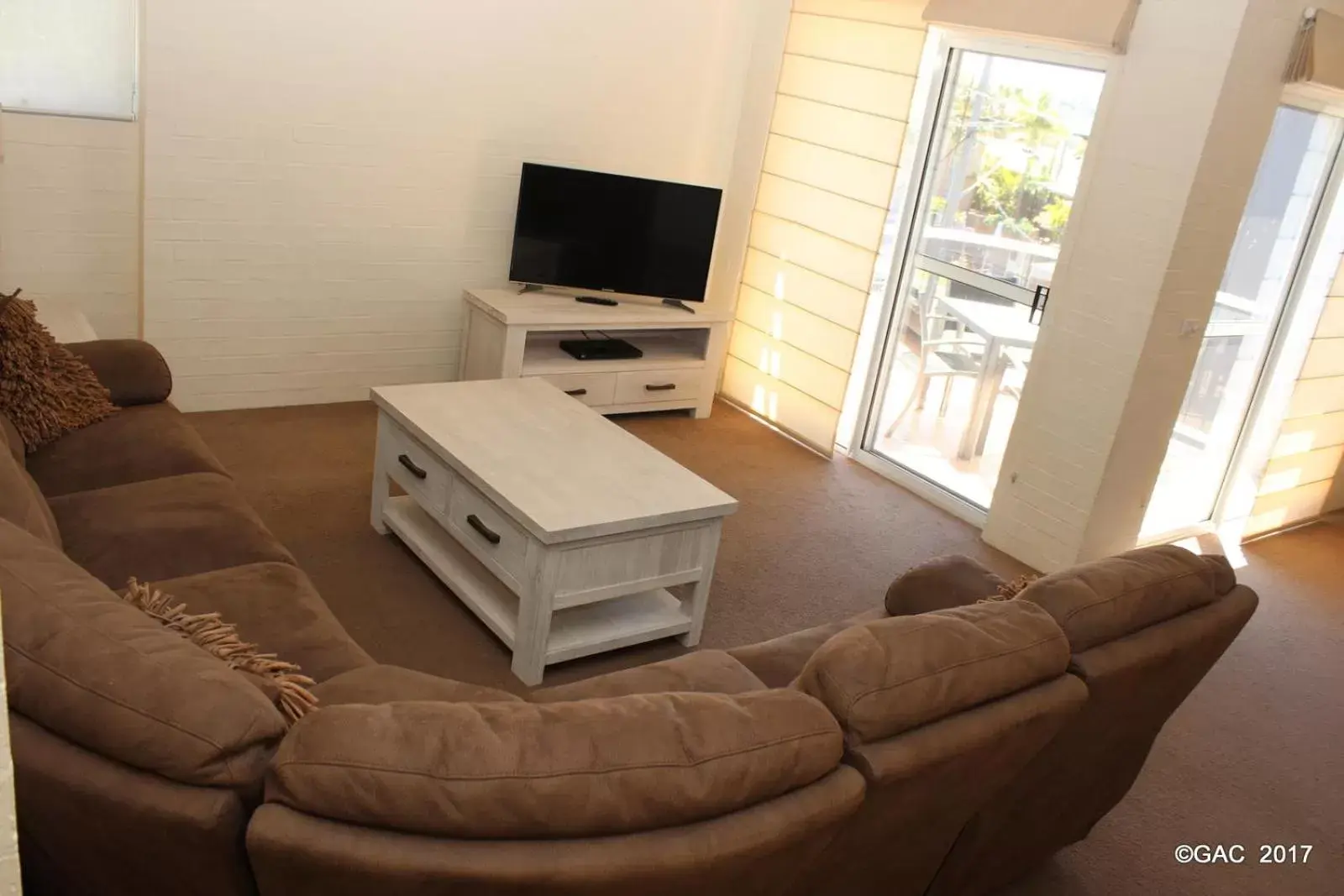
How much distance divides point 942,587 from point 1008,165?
2592mm

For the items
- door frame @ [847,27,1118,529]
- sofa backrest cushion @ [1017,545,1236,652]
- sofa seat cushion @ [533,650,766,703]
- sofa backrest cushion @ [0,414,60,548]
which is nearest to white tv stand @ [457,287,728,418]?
door frame @ [847,27,1118,529]

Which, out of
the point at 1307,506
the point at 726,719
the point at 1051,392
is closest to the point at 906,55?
the point at 1051,392

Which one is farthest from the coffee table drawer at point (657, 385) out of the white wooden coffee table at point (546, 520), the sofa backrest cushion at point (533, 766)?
the sofa backrest cushion at point (533, 766)

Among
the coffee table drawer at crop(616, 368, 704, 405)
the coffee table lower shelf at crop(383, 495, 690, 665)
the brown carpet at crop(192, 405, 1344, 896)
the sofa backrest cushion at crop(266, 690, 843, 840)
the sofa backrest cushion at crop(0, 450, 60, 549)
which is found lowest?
the brown carpet at crop(192, 405, 1344, 896)

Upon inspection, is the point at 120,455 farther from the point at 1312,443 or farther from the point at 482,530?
the point at 1312,443

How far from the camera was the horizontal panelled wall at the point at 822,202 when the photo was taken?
504 centimetres

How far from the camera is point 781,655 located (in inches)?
104

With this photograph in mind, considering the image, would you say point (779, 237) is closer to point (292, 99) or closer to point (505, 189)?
point (505, 189)

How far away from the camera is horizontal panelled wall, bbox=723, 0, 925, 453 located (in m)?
5.04

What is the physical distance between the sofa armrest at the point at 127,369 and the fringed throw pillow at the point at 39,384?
0.08 m

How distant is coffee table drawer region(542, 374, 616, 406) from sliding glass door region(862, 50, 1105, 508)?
→ 1.28 meters

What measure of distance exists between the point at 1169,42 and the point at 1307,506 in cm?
292

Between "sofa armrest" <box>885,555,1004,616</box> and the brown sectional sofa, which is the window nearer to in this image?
the brown sectional sofa

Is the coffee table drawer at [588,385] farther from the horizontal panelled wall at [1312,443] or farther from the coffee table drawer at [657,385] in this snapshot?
the horizontal panelled wall at [1312,443]
